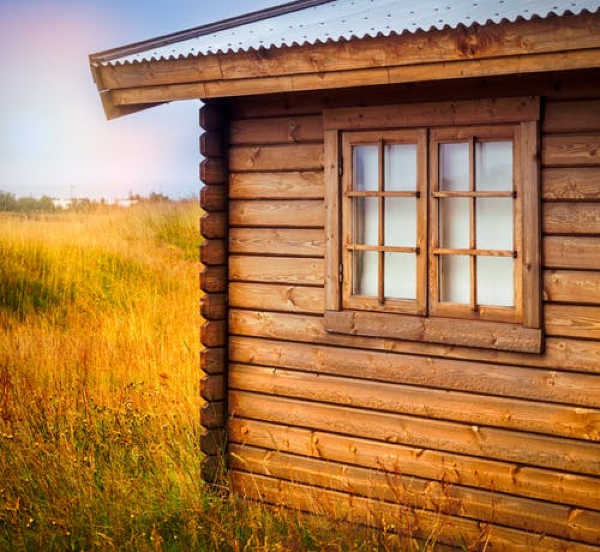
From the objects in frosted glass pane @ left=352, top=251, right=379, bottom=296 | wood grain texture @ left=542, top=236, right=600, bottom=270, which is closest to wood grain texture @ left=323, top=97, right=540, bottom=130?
wood grain texture @ left=542, top=236, right=600, bottom=270

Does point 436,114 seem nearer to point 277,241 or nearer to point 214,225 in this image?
point 277,241

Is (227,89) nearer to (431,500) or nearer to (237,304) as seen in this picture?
(237,304)

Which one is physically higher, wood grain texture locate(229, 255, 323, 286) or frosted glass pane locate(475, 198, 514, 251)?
frosted glass pane locate(475, 198, 514, 251)

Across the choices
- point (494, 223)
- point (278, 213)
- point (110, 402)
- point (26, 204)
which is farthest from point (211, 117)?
point (26, 204)

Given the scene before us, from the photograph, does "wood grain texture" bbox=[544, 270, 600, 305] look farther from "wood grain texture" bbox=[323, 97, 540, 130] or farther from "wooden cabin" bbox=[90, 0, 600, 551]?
"wood grain texture" bbox=[323, 97, 540, 130]

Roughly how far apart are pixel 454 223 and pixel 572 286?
0.82m

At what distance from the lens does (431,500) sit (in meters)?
5.76

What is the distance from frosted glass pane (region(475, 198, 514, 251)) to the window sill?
0.48m

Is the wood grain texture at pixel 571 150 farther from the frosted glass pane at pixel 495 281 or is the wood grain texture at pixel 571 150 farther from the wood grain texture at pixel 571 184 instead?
the frosted glass pane at pixel 495 281

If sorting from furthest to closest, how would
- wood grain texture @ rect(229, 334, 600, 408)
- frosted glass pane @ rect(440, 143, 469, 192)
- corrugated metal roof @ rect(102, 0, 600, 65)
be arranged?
frosted glass pane @ rect(440, 143, 469, 192)
wood grain texture @ rect(229, 334, 600, 408)
corrugated metal roof @ rect(102, 0, 600, 65)

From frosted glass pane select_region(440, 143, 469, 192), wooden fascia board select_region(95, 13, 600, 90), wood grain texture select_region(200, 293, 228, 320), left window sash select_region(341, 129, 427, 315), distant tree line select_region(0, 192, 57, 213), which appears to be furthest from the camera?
distant tree line select_region(0, 192, 57, 213)

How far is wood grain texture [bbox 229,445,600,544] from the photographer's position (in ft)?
17.5

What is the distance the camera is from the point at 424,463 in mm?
5797

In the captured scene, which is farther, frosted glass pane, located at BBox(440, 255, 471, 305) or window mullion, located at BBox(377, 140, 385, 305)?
window mullion, located at BBox(377, 140, 385, 305)
